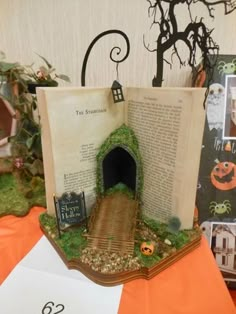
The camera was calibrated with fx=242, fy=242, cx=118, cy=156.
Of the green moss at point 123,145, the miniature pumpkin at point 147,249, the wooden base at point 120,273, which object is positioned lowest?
the wooden base at point 120,273

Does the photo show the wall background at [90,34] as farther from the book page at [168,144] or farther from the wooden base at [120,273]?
the wooden base at [120,273]

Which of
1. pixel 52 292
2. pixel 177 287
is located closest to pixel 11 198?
pixel 52 292

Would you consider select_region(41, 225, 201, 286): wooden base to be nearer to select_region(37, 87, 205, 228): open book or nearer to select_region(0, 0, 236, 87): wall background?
select_region(37, 87, 205, 228): open book

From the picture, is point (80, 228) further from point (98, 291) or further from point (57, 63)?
point (57, 63)

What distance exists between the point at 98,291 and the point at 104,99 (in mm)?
533

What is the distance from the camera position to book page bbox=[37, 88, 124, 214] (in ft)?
2.26

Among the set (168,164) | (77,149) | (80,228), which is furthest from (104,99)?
(80,228)

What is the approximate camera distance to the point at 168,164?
2.38ft

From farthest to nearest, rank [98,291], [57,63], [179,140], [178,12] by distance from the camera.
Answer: [57,63]
[178,12]
[179,140]
[98,291]

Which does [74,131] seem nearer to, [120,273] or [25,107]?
[25,107]

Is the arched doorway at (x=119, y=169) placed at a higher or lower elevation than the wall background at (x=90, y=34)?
lower

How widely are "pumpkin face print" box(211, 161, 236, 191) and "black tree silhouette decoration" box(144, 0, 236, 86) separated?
0.37 metres

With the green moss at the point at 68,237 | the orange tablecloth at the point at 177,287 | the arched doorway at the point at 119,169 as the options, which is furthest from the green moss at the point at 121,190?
the orange tablecloth at the point at 177,287

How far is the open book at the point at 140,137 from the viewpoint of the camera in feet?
2.20
